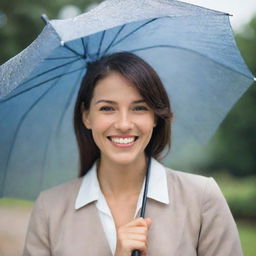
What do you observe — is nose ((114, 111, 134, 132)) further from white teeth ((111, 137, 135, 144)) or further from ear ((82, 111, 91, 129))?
ear ((82, 111, 91, 129))

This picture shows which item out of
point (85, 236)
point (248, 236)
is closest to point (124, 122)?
point (85, 236)

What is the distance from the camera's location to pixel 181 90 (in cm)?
380

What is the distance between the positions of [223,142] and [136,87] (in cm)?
1050

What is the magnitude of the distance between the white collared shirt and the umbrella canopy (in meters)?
0.55

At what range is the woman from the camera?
2.95 metres

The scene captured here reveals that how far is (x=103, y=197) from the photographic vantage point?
325 centimetres

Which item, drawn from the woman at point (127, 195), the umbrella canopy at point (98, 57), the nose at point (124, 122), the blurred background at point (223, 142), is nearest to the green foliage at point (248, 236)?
the blurred background at point (223, 142)

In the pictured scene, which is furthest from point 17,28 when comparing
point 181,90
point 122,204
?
point 122,204

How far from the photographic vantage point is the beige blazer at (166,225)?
2945 millimetres

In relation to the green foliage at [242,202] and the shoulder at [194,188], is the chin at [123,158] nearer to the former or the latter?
the shoulder at [194,188]

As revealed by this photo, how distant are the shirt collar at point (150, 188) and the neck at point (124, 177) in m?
0.06

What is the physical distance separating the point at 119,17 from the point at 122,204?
44.9 inches

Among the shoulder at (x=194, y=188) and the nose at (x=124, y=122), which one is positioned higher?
the nose at (x=124, y=122)

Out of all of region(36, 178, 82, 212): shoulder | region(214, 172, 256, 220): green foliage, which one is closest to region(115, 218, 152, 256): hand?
region(36, 178, 82, 212): shoulder
